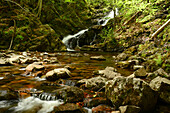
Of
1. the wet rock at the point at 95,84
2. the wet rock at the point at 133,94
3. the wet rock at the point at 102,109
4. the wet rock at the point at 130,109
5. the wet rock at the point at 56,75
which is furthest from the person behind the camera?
the wet rock at the point at 56,75

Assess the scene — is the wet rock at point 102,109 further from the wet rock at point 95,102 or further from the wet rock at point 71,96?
the wet rock at point 71,96

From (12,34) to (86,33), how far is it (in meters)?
11.1

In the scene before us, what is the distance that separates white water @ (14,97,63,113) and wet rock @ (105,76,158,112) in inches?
45.2

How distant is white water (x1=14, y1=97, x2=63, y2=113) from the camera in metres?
2.02

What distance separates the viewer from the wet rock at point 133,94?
74.5 inches

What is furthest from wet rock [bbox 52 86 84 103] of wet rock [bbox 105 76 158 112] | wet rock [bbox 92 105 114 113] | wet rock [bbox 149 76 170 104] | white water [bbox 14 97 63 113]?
wet rock [bbox 149 76 170 104]

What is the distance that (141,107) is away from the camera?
186cm

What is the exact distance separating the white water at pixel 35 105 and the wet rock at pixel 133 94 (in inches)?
45.2

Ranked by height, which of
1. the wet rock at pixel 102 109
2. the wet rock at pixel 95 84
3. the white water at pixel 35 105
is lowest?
the wet rock at pixel 102 109

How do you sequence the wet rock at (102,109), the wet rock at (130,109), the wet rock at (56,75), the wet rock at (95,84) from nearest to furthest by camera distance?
the wet rock at (130,109), the wet rock at (102,109), the wet rock at (95,84), the wet rock at (56,75)

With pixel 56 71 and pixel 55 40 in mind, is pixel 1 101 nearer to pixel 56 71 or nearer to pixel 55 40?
pixel 56 71

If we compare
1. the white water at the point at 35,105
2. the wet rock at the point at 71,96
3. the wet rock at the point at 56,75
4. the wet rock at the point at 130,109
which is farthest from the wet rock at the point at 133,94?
the wet rock at the point at 56,75

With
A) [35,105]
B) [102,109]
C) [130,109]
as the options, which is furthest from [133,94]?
[35,105]

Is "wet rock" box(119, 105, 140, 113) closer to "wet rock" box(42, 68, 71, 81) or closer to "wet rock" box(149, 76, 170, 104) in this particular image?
"wet rock" box(149, 76, 170, 104)
